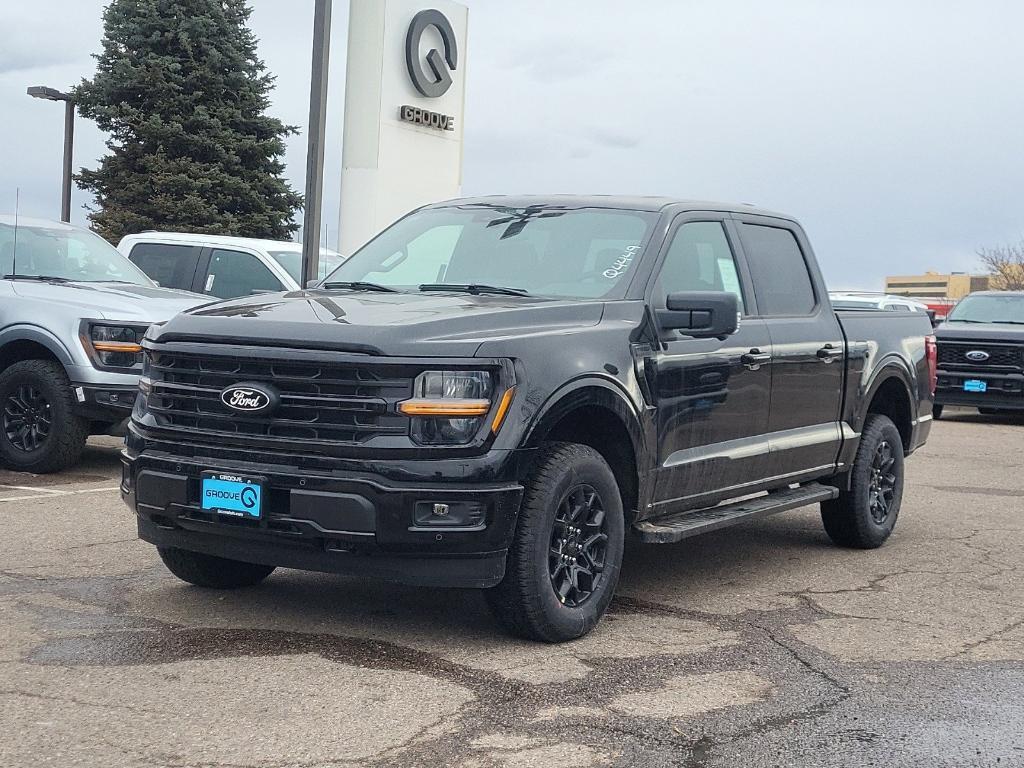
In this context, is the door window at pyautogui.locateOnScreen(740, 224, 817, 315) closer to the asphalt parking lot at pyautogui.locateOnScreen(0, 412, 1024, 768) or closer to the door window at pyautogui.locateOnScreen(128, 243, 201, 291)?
the asphalt parking lot at pyautogui.locateOnScreen(0, 412, 1024, 768)

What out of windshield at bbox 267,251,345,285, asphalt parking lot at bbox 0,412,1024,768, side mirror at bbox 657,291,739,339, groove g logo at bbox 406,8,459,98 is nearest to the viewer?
asphalt parking lot at bbox 0,412,1024,768

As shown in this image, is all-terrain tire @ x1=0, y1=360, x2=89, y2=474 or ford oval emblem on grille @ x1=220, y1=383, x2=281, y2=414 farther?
all-terrain tire @ x1=0, y1=360, x2=89, y2=474

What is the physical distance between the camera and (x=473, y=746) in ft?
13.8

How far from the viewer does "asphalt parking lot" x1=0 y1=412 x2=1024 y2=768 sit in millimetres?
4246

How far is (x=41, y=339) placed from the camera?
984 cm

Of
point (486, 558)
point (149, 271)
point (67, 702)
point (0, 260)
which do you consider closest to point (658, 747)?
point (486, 558)

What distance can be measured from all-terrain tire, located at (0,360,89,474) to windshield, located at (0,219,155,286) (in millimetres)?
1020

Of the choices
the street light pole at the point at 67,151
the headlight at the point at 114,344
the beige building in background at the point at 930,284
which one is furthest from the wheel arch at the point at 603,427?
the beige building in background at the point at 930,284

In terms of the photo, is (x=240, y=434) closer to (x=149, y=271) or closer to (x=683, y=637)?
(x=683, y=637)

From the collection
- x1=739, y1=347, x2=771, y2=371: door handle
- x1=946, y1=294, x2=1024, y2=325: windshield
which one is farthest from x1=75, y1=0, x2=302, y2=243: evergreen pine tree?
x1=739, y1=347, x2=771, y2=371: door handle

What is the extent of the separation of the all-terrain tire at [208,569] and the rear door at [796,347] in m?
2.63

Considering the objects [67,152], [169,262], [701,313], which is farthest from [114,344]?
[67,152]

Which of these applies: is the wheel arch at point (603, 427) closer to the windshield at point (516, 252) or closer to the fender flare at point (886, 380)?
the windshield at point (516, 252)

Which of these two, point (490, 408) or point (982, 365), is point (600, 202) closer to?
point (490, 408)
